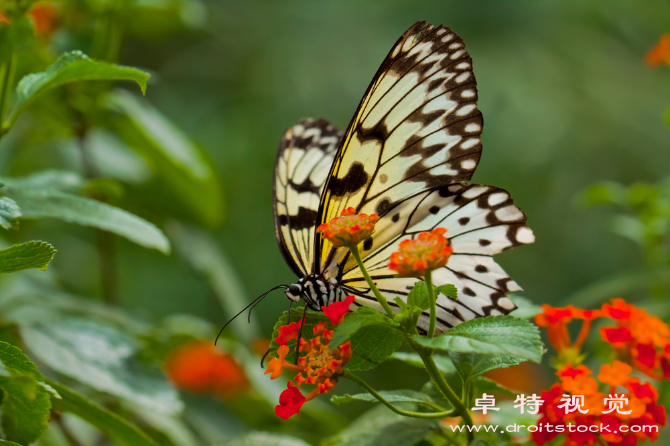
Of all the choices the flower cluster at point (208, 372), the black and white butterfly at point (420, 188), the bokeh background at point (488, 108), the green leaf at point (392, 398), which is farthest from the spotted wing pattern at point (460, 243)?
the bokeh background at point (488, 108)

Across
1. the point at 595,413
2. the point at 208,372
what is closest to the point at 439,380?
the point at 595,413

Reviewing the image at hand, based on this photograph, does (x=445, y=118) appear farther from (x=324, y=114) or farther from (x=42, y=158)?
(x=324, y=114)

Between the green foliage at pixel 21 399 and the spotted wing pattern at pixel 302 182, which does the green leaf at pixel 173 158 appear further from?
the green foliage at pixel 21 399

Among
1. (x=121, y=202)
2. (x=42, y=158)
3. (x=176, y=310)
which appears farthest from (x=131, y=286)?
(x=121, y=202)

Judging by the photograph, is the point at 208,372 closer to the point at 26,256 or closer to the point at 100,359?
the point at 100,359

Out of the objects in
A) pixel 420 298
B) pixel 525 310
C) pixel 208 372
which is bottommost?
pixel 208 372
